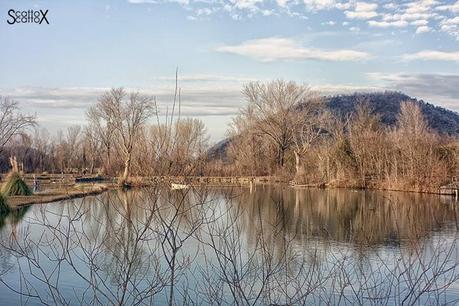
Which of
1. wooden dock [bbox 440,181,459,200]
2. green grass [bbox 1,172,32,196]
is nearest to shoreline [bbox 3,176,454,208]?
wooden dock [bbox 440,181,459,200]

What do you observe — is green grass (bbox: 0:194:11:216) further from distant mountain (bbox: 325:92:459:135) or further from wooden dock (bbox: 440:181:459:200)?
distant mountain (bbox: 325:92:459:135)

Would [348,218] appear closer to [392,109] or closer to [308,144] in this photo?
[308,144]

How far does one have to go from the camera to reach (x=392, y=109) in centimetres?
8019

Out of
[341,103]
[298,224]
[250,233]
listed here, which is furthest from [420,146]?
[341,103]

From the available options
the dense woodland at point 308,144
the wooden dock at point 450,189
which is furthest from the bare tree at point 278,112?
the wooden dock at point 450,189

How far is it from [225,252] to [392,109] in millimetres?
78052

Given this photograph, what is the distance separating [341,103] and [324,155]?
48.1 metres

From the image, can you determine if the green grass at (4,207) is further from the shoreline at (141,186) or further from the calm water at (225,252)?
the shoreline at (141,186)

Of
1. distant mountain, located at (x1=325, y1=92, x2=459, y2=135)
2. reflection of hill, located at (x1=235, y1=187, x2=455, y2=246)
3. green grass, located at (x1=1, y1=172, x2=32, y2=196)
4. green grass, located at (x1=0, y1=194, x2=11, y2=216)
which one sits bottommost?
reflection of hill, located at (x1=235, y1=187, x2=455, y2=246)

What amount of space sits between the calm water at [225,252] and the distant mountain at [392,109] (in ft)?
168

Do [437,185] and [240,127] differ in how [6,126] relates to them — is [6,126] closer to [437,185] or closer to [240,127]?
[240,127]

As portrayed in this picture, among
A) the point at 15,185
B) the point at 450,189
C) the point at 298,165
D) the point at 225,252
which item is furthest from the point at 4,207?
the point at 298,165

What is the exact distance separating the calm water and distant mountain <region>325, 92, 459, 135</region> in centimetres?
5127

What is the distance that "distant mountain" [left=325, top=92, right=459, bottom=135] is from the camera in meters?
74.1
